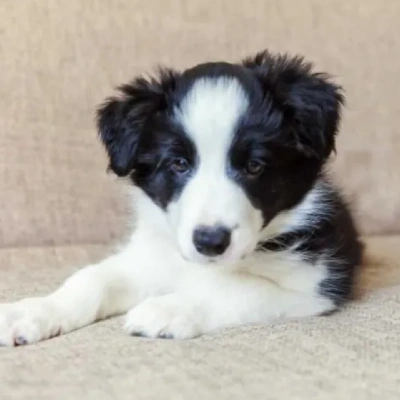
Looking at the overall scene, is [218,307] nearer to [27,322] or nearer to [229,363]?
[229,363]

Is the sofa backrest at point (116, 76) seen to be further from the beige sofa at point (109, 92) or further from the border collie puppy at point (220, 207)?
the border collie puppy at point (220, 207)

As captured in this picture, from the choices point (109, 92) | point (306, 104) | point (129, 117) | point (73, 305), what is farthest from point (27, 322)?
point (109, 92)

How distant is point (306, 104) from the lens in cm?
222

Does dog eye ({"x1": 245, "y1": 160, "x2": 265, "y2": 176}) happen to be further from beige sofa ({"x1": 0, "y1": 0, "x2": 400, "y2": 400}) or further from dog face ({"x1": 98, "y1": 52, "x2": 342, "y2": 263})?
beige sofa ({"x1": 0, "y1": 0, "x2": 400, "y2": 400})

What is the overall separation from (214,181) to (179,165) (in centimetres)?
11

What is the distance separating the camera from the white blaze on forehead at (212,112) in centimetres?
213

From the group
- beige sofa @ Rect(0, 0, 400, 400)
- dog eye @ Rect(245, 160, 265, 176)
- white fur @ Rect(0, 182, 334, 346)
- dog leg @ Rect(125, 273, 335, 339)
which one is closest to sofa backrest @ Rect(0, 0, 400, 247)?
beige sofa @ Rect(0, 0, 400, 400)

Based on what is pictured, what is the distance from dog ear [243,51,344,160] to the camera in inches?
87.3

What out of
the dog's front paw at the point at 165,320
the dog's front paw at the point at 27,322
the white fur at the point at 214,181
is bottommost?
the dog's front paw at the point at 27,322

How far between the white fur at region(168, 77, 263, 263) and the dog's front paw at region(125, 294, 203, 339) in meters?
0.11

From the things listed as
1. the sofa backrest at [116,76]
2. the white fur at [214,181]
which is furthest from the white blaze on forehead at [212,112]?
the sofa backrest at [116,76]

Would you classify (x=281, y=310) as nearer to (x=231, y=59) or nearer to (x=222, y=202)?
(x=222, y=202)

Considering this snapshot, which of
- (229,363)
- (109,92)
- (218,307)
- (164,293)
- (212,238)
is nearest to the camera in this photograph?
(229,363)

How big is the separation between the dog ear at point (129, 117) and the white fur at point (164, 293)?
18 centimetres
